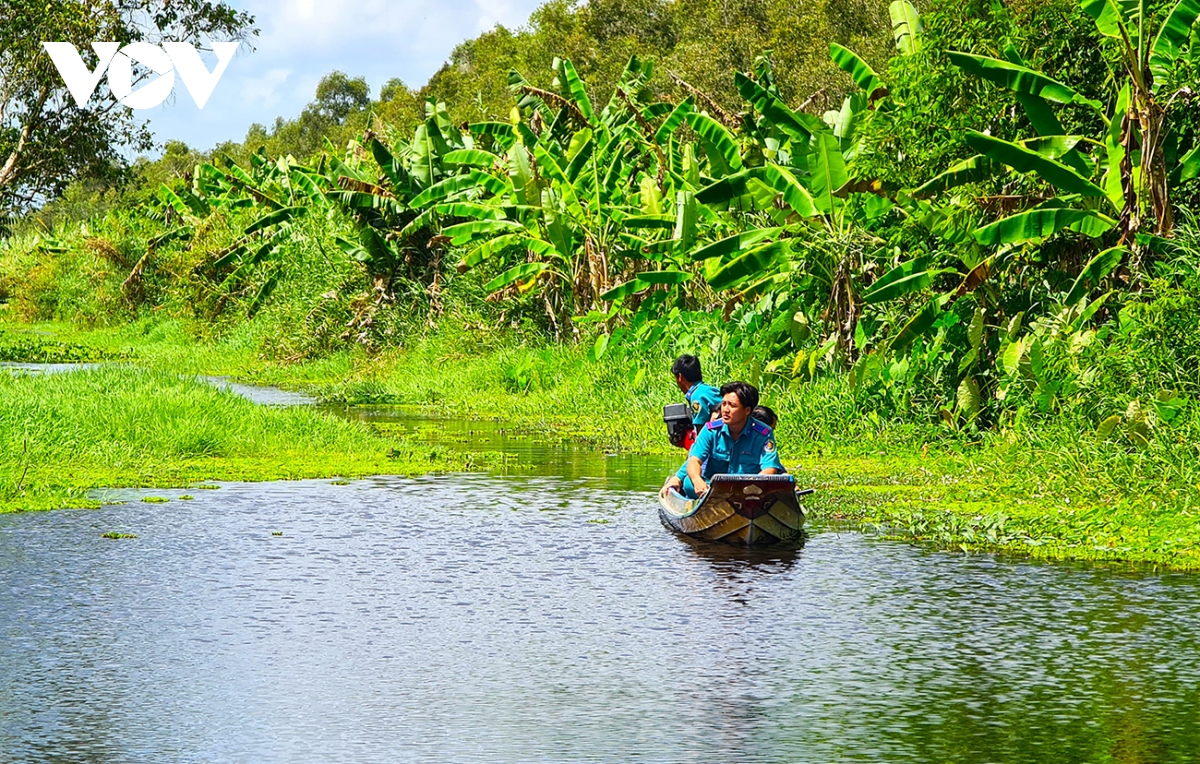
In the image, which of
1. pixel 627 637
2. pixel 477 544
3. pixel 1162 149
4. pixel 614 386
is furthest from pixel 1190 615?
pixel 614 386

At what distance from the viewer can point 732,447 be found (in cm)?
1248

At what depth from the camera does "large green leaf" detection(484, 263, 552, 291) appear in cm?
2473

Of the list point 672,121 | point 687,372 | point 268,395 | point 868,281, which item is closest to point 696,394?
point 687,372

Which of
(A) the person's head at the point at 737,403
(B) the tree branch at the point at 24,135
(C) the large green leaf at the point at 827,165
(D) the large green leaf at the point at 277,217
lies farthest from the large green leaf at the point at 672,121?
(B) the tree branch at the point at 24,135

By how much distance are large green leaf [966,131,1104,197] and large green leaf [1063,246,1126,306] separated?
0.53 metres

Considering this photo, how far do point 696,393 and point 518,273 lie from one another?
11.9 meters

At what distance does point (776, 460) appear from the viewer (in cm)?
1224

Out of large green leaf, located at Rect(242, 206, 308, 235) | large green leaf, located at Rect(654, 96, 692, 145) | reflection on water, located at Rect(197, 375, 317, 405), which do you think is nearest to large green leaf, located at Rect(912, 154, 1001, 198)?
large green leaf, located at Rect(654, 96, 692, 145)

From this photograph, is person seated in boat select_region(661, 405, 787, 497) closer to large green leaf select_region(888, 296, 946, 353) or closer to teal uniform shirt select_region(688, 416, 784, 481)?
teal uniform shirt select_region(688, 416, 784, 481)

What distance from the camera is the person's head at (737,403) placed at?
12.2m

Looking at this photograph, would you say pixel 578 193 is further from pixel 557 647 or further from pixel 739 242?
pixel 557 647

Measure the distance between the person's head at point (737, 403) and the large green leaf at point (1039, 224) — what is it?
9.43 feet

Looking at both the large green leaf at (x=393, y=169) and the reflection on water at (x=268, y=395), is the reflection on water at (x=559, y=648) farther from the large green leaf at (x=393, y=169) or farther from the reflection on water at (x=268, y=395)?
the large green leaf at (x=393, y=169)

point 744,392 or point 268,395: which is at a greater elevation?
point 744,392
